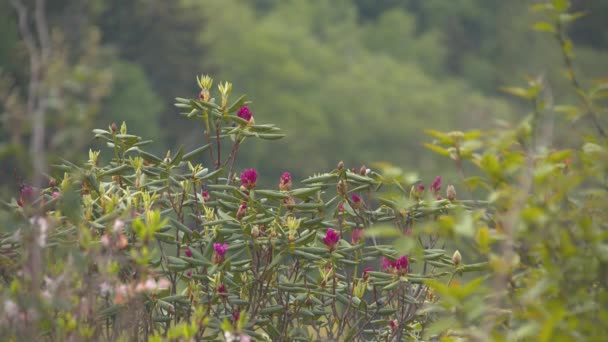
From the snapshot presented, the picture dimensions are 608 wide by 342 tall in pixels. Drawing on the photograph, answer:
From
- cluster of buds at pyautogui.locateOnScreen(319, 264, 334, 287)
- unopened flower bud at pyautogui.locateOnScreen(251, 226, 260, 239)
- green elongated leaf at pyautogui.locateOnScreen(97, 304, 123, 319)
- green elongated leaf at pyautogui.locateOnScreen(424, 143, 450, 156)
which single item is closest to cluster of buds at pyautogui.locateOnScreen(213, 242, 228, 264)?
unopened flower bud at pyautogui.locateOnScreen(251, 226, 260, 239)

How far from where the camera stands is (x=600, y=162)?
95.4 inches

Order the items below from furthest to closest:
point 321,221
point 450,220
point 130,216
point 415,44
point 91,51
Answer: point 415,44
point 321,221
point 130,216
point 91,51
point 450,220

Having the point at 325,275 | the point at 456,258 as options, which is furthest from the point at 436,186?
the point at 325,275

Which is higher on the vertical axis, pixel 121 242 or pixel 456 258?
pixel 121 242

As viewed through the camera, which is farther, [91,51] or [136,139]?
[136,139]

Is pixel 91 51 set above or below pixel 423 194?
above

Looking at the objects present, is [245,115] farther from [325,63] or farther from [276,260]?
[325,63]

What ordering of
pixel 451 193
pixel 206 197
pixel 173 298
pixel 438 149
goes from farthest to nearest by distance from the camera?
pixel 206 197, pixel 451 193, pixel 173 298, pixel 438 149

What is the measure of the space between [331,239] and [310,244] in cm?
24

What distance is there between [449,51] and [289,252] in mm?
60757

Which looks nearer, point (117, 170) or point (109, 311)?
point (109, 311)

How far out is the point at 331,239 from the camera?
3379 millimetres

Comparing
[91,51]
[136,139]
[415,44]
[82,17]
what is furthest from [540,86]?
[415,44]

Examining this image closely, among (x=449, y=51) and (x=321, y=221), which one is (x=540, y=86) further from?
(x=449, y=51)
